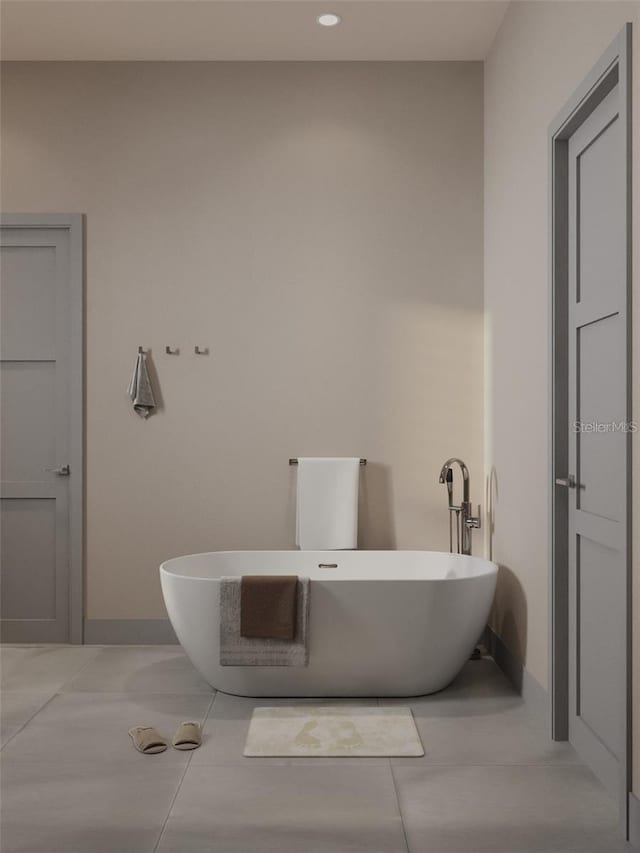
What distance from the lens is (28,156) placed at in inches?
165

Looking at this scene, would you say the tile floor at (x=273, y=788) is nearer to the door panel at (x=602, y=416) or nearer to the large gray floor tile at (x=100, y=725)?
the large gray floor tile at (x=100, y=725)

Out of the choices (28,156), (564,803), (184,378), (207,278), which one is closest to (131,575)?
(184,378)

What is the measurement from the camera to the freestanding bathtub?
10.6 feet

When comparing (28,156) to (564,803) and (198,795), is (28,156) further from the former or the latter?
(564,803)

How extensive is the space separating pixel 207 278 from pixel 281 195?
58cm

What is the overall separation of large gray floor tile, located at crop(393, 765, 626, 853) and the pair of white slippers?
74 cm

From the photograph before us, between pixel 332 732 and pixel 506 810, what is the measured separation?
774 millimetres

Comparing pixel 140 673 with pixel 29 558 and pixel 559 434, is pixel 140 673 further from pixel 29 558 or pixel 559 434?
pixel 559 434

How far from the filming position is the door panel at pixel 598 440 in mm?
2293

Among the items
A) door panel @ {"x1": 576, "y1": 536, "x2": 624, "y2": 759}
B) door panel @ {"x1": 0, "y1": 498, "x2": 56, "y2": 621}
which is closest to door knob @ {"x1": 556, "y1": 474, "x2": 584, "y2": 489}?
door panel @ {"x1": 576, "y1": 536, "x2": 624, "y2": 759}

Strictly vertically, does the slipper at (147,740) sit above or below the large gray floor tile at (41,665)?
above

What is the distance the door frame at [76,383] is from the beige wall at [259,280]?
55 mm

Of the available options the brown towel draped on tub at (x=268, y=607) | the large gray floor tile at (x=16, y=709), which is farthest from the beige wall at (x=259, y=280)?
the brown towel draped on tub at (x=268, y=607)

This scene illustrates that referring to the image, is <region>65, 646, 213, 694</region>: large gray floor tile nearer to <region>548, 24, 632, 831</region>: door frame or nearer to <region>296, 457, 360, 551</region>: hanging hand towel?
<region>296, 457, 360, 551</region>: hanging hand towel
